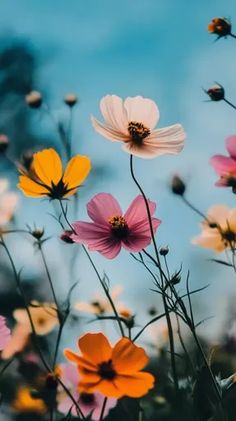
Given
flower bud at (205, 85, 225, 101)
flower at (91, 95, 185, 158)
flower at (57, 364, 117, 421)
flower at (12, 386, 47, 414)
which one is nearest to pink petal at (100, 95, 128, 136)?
flower at (91, 95, 185, 158)

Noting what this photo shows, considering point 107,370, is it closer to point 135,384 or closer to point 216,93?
point 135,384

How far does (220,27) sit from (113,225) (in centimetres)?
30

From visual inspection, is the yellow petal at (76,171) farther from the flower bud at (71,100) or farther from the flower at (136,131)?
the flower bud at (71,100)

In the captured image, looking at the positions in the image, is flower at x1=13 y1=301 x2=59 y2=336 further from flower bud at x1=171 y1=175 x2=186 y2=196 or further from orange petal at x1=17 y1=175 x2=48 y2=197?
orange petal at x1=17 y1=175 x2=48 y2=197

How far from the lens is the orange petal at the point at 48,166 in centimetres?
69

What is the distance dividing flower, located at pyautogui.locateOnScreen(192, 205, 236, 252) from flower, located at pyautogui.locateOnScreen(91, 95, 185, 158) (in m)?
0.20

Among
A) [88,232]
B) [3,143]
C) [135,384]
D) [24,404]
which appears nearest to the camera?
[135,384]

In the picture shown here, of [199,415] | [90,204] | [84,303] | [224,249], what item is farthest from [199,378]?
[84,303]

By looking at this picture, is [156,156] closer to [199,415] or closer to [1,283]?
[199,415]

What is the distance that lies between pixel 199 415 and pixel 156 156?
188 millimetres

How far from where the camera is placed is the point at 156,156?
0.59 metres

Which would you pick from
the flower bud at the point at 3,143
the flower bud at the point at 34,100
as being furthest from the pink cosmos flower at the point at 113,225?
the flower bud at the point at 34,100

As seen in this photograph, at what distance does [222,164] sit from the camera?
0.66 metres

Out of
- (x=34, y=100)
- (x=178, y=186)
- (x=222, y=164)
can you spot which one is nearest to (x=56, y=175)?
(x=222, y=164)
